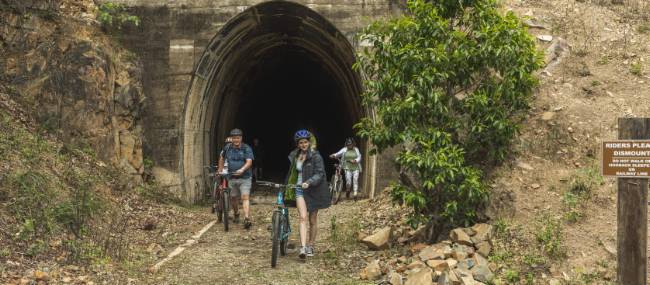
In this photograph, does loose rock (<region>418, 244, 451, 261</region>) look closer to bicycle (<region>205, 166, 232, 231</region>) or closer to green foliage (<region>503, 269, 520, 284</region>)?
green foliage (<region>503, 269, 520, 284</region>)

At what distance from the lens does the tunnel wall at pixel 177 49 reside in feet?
40.7

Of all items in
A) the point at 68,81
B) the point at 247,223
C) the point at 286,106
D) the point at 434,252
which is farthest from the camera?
the point at 286,106

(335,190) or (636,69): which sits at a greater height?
(636,69)

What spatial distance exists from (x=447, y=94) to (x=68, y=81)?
7.79 meters

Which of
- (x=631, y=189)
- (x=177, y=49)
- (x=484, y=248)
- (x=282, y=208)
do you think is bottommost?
(x=484, y=248)

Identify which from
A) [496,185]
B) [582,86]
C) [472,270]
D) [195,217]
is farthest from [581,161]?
[195,217]

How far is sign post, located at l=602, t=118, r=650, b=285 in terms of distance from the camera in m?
5.25

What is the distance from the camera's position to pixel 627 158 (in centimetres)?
529

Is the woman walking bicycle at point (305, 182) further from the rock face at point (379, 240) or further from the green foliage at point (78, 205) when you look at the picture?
the green foliage at point (78, 205)

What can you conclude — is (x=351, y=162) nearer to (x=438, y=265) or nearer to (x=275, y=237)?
(x=275, y=237)

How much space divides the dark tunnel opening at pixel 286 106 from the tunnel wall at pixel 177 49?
15.1 feet

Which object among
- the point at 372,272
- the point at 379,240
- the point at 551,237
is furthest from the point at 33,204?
the point at 551,237

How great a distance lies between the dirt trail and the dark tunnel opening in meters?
9.17

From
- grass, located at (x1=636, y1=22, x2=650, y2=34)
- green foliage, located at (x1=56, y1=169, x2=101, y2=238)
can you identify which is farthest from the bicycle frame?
grass, located at (x1=636, y1=22, x2=650, y2=34)
